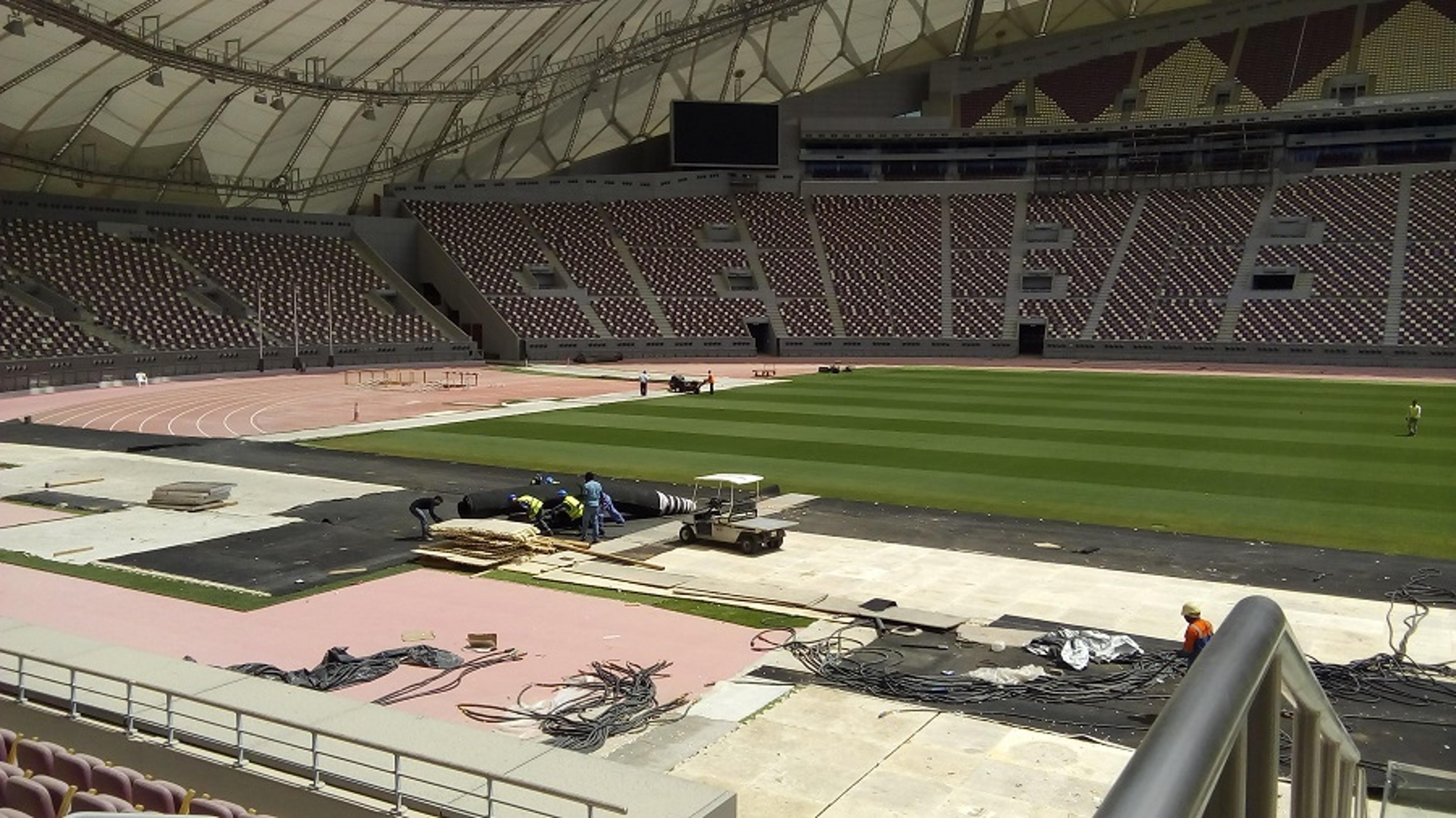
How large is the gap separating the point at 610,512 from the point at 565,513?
3.58 feet

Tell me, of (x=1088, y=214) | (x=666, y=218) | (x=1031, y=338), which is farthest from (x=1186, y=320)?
(x=666, y=218)

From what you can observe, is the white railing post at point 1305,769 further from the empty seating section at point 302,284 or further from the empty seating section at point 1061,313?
the empty seating section at point 1061,313

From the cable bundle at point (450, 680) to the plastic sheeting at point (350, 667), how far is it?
152 mm

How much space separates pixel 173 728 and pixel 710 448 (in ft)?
80.0

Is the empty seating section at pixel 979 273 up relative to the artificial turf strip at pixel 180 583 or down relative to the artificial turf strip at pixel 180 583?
up

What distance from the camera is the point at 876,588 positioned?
18812mm

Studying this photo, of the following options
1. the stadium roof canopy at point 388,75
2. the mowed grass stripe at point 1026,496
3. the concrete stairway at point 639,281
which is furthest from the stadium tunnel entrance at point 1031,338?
the mowed grass stripe at point 1026,496

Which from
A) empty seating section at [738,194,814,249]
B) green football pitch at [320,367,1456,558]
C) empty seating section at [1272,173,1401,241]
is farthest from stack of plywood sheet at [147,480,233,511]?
empty seating section at [1272,173,1401,241]

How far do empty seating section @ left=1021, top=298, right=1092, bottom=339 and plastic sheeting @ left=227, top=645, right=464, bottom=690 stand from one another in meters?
63.9

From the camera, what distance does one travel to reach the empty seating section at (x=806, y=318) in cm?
7750

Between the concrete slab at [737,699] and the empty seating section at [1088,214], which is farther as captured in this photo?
the empty seating section at [1088,214]

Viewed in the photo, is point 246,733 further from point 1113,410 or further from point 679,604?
point 1113,410

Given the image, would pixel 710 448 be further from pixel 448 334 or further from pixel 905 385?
pixel 448 334

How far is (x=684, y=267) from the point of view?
8275 centimetres
